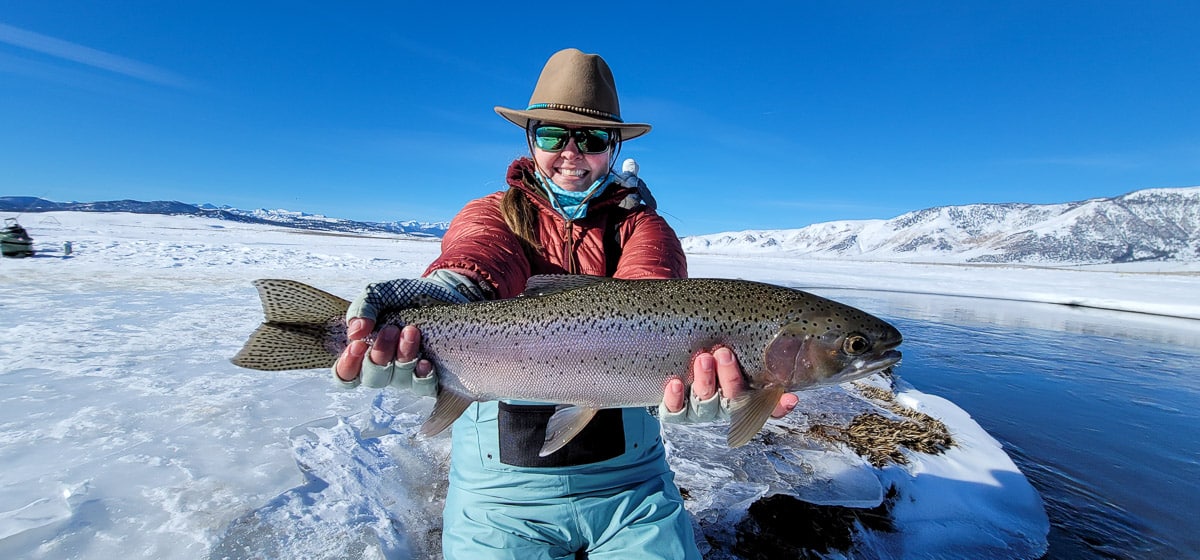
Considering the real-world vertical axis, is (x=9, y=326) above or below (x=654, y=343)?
below

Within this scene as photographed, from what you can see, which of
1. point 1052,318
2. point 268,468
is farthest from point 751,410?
point 1052,318

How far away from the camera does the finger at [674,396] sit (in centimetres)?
240

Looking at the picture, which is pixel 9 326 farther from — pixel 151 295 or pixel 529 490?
pixel 529 490

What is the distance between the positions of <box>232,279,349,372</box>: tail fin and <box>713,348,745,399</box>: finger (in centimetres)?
175

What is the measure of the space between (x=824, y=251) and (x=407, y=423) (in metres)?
189

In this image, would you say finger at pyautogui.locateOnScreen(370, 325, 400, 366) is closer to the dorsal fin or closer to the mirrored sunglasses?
the dorsal fin

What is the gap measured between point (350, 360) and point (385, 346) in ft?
0.49

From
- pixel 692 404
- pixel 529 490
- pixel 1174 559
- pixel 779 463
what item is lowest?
pixel 1174 559

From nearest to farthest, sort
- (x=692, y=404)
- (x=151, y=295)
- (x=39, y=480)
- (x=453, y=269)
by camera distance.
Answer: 1. (x=692, y=404)
2. (x=453, y=269)
3. (x=39, y=480)
4. (x=151, y=295)

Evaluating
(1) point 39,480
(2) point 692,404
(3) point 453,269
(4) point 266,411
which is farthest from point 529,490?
(4) point 266,411

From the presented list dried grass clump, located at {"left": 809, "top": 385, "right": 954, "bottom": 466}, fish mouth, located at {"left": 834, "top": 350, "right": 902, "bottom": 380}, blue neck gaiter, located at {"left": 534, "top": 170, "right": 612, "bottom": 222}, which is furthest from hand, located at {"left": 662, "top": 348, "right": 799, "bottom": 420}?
dried grass clump, located at {"left": 809, "top": 385, "right": 954, "bottom": 466}

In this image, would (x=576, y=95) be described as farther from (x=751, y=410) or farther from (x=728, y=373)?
(x=751, y=410)

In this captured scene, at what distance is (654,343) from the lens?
246 centimetres

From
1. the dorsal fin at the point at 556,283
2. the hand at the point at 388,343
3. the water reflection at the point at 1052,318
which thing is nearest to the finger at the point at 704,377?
the dorsal fin at the point at 556,283
